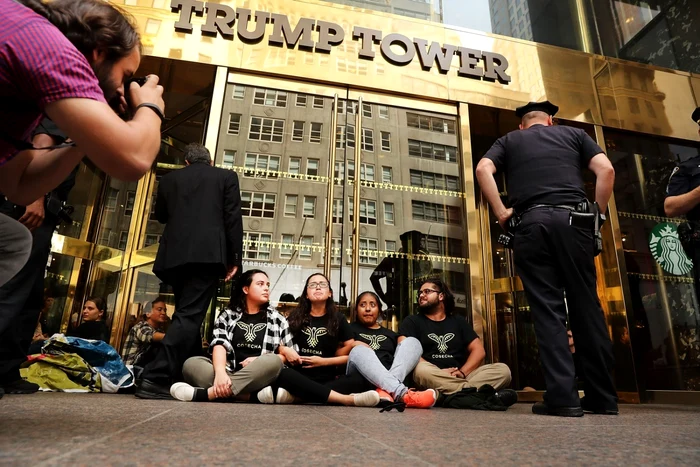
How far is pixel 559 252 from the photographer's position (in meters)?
2.51

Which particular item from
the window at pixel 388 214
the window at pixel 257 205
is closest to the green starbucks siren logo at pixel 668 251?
the window at pixel 388 214

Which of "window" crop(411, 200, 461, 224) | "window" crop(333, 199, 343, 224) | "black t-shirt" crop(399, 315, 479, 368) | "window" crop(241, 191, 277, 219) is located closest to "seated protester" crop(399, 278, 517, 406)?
"black t-shirt" crop(399, 315, 479, 368)

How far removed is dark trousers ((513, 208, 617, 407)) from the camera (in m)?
2.39

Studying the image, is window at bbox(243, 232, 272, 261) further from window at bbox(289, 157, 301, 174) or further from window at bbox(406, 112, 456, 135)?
window at bbox(406, 112, 456, 135)

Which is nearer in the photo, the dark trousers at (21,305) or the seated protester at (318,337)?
the dark trousers at (21,305)

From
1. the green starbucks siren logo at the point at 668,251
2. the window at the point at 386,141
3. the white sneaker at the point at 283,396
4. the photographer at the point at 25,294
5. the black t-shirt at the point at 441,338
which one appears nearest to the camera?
the photographer at the point at 25,294

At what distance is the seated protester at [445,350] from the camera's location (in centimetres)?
336

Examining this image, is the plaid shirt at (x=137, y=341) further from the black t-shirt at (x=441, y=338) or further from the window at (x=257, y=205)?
the black t-shirt at (x=441, y=338)

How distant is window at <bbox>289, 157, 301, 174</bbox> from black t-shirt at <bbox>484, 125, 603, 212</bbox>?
256 cm

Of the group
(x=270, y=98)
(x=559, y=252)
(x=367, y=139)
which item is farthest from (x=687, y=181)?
(x=270, y=98)

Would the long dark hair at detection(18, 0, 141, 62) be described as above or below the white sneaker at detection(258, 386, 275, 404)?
above

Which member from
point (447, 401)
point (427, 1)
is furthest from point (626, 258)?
point (427, 1)

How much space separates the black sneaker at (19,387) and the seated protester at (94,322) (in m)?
1.84

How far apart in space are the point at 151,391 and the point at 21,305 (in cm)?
86
